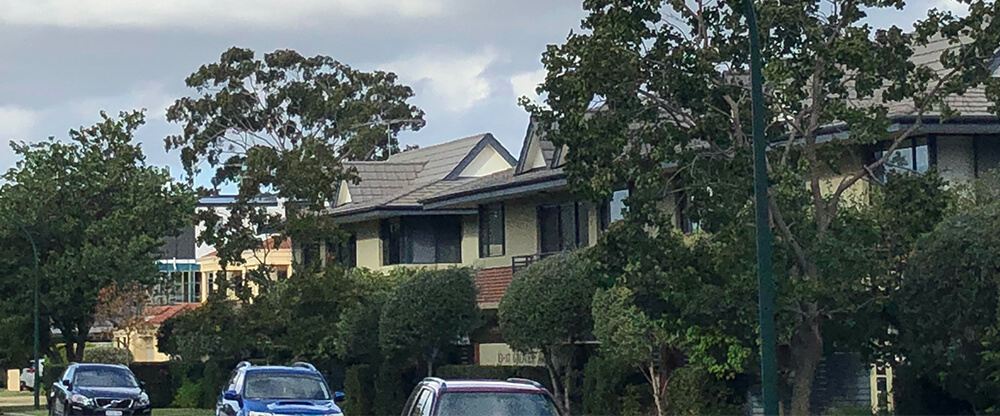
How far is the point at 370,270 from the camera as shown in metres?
46.1

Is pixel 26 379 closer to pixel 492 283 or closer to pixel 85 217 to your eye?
pixel 85 217

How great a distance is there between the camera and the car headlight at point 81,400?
34.4 meters

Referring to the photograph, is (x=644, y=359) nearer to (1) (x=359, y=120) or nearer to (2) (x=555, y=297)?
(2) (x=555, y=297)

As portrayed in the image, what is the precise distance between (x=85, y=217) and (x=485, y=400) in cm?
3900

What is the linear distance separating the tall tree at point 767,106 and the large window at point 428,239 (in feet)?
78.7

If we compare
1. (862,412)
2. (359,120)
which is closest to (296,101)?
(359,120)

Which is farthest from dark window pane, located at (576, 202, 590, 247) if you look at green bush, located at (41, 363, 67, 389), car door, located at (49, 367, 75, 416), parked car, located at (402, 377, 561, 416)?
green bush, located at (41, 363, 67, 389)

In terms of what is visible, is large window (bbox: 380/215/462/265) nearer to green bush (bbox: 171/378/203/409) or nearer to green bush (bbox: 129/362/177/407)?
green bush (bbox: 171/378/203/409)

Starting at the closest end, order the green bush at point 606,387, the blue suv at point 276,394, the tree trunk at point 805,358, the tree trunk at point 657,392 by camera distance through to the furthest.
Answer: the tree trunk at point 805,358, the blue suv at point 276,394, the tree trunk at point 657,392, the green bush at point 606,387

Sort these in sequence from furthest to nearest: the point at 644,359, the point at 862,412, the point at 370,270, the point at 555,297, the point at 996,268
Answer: the point at 370,270 → the point at 555,297 → the point at 644,359 → the point at 862,412 → the point at 996,268

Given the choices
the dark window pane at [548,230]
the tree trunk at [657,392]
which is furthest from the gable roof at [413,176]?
the tree trunk at [657,392]

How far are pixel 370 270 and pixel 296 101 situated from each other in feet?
86.6

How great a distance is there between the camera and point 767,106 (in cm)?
2122

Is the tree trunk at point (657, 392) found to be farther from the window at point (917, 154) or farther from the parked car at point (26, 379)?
the parked car at point (26, 379)
